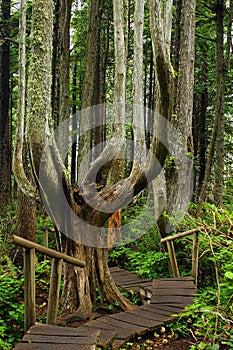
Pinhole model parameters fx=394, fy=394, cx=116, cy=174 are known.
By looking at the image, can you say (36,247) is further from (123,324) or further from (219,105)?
Answer: (219,105)

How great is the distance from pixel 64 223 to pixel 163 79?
8.59 feet

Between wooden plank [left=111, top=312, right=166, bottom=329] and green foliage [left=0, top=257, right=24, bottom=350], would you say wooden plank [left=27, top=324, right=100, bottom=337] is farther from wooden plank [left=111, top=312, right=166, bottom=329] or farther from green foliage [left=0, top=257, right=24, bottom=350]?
wooden plank [left=111, top=312, right=166, bottom=329]

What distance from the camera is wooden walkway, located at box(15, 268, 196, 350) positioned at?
3990 millimetres

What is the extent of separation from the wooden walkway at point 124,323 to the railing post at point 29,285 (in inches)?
4.7

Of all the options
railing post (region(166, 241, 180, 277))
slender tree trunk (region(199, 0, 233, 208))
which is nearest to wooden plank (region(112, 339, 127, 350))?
railing post (region(166, 241, 180, 277))

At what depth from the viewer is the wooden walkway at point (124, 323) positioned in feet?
13.1

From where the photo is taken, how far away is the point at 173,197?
945 centimetres

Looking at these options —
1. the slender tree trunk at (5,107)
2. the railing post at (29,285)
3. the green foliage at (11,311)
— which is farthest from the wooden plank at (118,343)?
the slender tree trunk at (5,107)

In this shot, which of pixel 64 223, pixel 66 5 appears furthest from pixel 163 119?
pixel 66 5

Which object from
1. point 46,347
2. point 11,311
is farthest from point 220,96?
point 46,347

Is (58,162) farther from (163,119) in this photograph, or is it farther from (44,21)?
(44,21)

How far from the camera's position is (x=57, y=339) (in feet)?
13.4

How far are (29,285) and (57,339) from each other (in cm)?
63

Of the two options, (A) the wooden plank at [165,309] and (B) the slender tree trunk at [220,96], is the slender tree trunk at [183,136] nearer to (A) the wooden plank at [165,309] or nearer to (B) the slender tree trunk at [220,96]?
(B) the slender tree trunk at [220,96]
